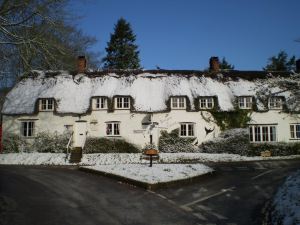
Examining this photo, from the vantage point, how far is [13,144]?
30.5 m

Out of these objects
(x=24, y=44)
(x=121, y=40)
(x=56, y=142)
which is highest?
(x=121, y=40)

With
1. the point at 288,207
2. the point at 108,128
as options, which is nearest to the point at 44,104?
the point at 108,128

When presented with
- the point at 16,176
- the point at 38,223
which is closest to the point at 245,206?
the point at 38,223

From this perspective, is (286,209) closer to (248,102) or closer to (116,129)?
(116,129)

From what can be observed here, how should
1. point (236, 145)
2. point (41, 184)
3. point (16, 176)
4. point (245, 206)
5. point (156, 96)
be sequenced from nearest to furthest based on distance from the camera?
point (245, 206) < point (41, 184) < point (16, 176) < point (236, 145) < point (156, 96)

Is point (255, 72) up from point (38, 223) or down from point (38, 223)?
up

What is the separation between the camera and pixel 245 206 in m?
11.0

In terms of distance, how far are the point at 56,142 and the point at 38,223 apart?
22.1 metres

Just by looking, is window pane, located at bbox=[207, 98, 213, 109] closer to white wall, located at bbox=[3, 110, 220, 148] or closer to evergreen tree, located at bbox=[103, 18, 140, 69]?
white wall, located at bbox=[3, 110, 220, 148]

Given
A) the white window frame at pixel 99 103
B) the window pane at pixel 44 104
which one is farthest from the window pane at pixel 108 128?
the window pane at pixel 44 104

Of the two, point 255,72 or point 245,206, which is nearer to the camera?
point 245,206

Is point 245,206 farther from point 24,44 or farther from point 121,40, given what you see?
point 121,40

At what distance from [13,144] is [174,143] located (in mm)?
14949

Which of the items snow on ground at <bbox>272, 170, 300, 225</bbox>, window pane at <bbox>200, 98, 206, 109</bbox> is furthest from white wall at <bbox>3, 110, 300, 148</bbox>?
snow on ground at <bbox>272, 170, 300, 225</bbox>
